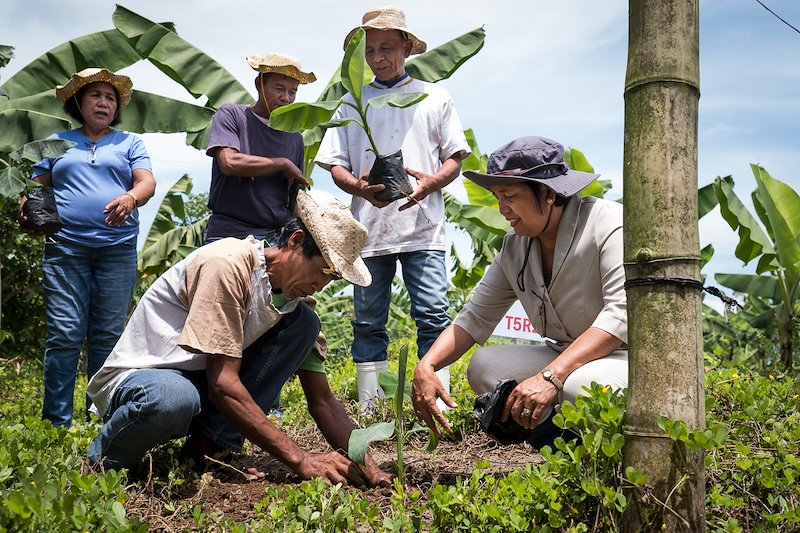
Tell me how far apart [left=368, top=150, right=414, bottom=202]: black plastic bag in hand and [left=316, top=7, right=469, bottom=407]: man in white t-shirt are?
0.06 meters

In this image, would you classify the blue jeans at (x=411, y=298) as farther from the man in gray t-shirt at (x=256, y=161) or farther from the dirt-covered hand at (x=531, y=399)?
the dirt-covered hand at (x=531, y=399)

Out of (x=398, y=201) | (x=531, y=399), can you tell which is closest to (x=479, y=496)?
(x=531, y=399)

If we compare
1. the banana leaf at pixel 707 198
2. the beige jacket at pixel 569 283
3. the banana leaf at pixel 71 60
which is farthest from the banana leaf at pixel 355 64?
the banana leaf at pixel 707 198

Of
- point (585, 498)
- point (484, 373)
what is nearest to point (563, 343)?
point (484, 373)

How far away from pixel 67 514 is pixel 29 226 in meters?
2.68

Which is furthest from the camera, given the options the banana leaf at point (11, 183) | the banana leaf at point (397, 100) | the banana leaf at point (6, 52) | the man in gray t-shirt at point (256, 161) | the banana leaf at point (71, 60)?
the banana leaf at point (71, 60)

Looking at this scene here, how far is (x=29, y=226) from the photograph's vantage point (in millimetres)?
4281

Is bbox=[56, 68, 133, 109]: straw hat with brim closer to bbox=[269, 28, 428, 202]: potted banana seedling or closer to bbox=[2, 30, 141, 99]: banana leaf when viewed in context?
bbox=[269, 28, 428, 202]: potted banana seedling

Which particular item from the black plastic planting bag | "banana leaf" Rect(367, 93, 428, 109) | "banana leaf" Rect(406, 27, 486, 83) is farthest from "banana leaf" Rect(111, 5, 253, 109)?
"banana leaf" Rect(367, 93, 428, 109)

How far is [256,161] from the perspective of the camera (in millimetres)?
4234

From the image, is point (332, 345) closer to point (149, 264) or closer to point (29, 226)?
point (149, 264)

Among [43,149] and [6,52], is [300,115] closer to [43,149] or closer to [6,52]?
[43,149]

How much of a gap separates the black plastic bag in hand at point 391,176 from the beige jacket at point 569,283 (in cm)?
103

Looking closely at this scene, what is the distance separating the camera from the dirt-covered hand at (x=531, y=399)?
2729 millimetres
